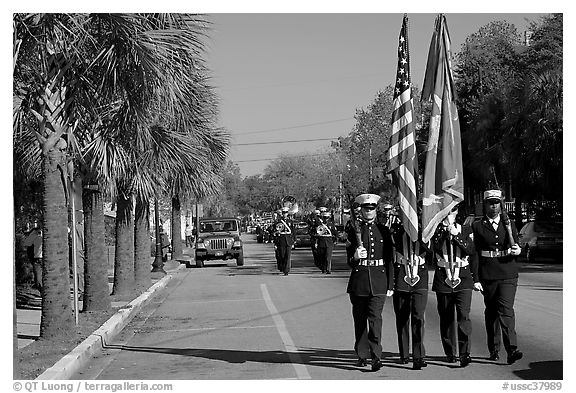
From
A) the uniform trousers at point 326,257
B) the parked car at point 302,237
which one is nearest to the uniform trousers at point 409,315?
the uniform trousers at point 326,257

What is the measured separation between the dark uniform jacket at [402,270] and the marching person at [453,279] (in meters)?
0.15

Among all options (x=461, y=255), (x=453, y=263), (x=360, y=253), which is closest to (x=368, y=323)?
(x=360, y=253)

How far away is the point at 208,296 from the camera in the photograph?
22.6m

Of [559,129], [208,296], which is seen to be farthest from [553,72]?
[208,296]

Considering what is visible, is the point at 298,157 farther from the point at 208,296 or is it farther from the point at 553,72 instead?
the point at 208,296

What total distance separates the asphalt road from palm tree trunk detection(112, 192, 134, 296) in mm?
830

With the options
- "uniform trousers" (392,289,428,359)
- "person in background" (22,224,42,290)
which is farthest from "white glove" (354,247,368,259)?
"person in background" (22,224,42,290)

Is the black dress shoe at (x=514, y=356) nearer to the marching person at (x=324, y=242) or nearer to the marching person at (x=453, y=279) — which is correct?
the marching person at (x=453, y=279)

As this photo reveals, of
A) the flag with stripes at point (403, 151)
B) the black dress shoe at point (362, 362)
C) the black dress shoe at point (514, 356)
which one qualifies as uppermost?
the flag with stripes at point (403, 151)

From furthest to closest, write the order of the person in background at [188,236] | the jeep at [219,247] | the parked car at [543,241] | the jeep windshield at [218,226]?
the person in background at [188,236] → the jeep windshield at [218,226] → the jeep at [219,247] → the parked car at [543,241]

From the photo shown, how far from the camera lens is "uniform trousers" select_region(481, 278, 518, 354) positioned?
1103 centimetres

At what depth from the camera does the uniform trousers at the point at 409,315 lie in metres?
10.8

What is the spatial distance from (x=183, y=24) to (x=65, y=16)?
206cm

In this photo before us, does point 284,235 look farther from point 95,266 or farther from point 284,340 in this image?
point 284,340
